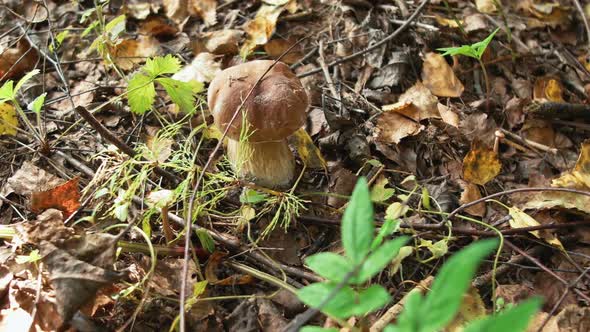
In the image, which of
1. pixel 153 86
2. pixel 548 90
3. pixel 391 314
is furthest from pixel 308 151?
pixel 548 90

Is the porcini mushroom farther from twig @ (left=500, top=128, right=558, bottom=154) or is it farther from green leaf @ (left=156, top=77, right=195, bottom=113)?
twig @ (left=500, top=128, right=558, bottom=154)

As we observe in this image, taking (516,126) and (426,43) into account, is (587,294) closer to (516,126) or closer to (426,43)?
(516,126)

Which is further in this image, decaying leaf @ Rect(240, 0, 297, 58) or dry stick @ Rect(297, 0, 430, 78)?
decaying leaf @ Rect(240, 0, 297, 58)

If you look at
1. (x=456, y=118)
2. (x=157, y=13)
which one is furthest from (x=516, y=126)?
(x=157, y=13)

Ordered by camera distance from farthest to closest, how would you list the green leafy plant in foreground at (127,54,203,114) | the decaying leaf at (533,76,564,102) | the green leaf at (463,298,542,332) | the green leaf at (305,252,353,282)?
the decaying leaf at (533,76,564,102) < the green leafy plant in foreground at (127,54,203,114) < the green leaf at (305,252,353,282) < the green leaf at (463,298,542,332)

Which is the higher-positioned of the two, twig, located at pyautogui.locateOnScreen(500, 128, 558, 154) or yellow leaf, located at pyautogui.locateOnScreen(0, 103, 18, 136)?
yellow leaf, located at pyautogui.locateOnScreen(0, 103, 18, 136)

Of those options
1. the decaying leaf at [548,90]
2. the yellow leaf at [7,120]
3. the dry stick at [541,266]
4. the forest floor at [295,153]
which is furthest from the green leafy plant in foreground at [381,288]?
the decaying leaf at [548,90]

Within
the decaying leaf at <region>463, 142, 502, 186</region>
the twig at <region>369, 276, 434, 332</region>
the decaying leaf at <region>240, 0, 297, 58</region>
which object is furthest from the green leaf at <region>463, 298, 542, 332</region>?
the decaying leaf at <region>240, 0, 297, 58</region>
